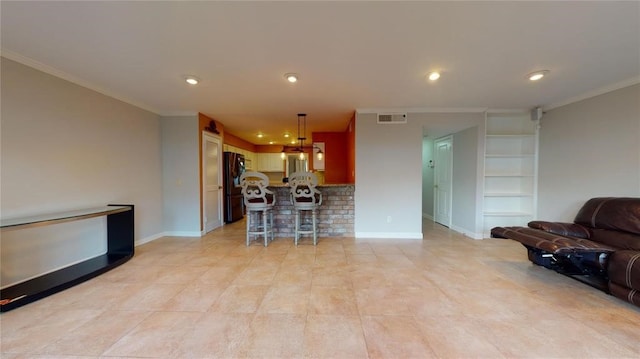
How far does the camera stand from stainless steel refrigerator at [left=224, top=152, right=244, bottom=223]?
6.00 m

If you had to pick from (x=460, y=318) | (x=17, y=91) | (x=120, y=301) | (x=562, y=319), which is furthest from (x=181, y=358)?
(x=17, y=91)

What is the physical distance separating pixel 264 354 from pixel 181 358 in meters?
0.55

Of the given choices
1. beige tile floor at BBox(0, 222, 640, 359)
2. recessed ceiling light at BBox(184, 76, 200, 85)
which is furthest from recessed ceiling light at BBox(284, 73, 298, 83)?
beige tile floor at BBox(0, 222, 640, 359)

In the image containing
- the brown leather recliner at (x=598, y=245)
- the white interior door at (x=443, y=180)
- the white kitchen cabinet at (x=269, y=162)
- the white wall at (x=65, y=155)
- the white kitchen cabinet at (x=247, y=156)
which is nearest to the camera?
the brown leather recliner at (x=598, y=245)

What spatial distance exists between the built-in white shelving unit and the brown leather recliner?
140 cm

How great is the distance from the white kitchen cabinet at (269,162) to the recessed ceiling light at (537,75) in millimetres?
7528

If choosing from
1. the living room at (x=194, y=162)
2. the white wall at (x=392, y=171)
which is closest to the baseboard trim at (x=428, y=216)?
the living room at (x=194, y=162)

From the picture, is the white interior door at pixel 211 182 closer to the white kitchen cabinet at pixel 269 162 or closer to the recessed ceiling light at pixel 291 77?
the recessed ceiling light at pixel 291 77

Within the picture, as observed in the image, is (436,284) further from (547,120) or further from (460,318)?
(547,120)

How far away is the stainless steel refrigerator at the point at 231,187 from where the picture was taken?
19.7ft

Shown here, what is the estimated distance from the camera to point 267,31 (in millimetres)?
2070

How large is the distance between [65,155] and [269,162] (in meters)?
6.46

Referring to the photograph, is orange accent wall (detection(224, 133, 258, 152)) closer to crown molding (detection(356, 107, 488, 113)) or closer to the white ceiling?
the white ceiling

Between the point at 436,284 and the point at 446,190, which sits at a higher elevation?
the point at 446,190
